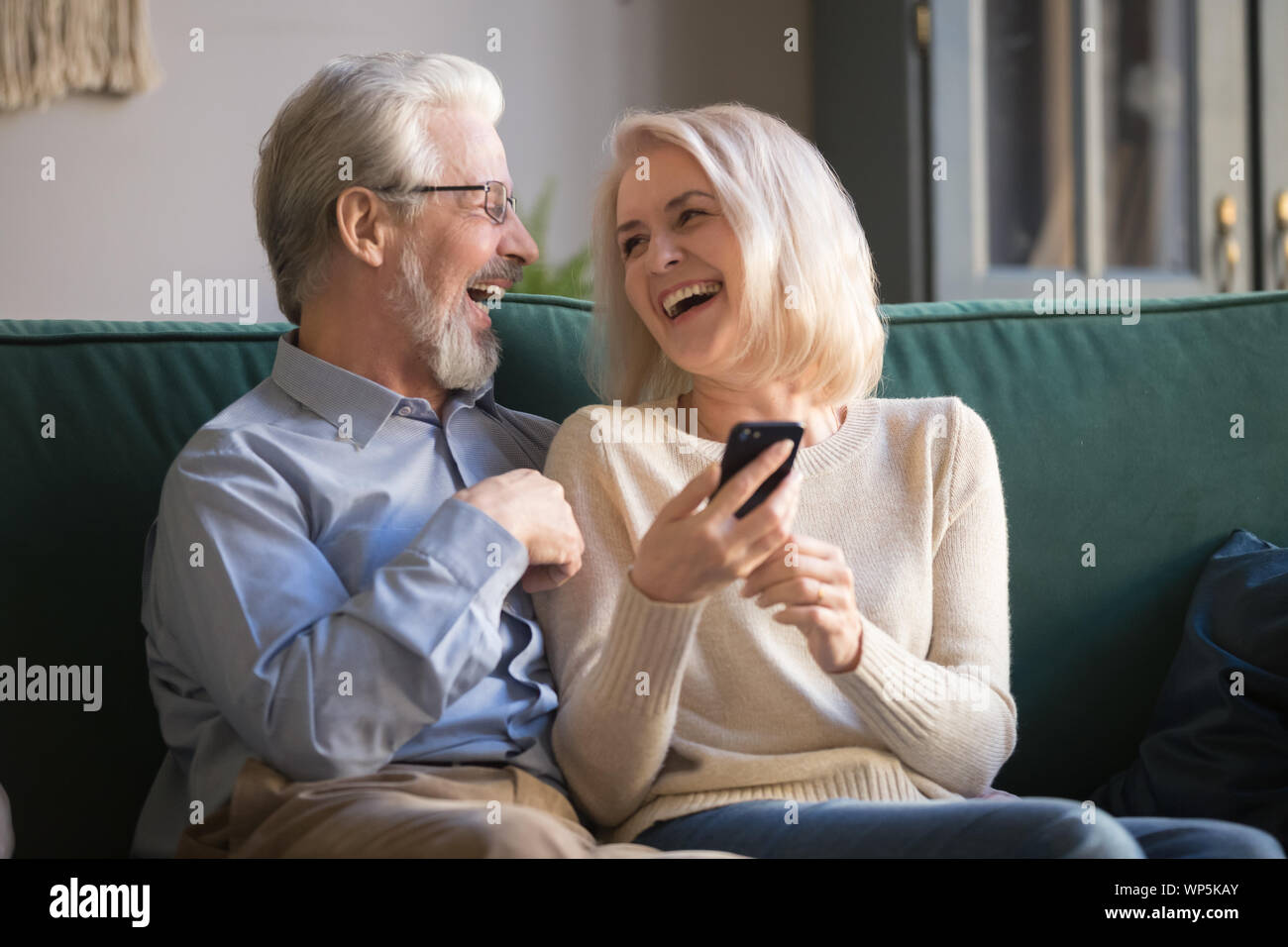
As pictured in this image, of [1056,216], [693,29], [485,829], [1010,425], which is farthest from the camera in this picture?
[693,29]

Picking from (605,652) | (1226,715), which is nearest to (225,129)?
(605,652)

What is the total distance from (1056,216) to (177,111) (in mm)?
2018

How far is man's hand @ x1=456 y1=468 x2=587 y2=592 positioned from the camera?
1.17 m

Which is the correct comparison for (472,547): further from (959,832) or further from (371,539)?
(959,832)

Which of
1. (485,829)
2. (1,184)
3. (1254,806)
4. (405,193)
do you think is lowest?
(1254,806)

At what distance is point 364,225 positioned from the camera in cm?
140

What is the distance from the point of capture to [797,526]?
1.32 m

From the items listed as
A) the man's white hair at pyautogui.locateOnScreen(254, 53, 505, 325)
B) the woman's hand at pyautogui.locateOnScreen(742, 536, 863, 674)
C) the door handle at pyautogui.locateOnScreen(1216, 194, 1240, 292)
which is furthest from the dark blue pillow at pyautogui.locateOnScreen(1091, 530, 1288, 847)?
the door handle at pyautogui.locateOnScreen(1216, 194, 1240, 292)

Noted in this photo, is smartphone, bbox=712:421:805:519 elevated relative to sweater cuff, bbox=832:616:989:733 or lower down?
elevated

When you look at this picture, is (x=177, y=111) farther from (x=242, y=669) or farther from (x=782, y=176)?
(x=242, y=669)

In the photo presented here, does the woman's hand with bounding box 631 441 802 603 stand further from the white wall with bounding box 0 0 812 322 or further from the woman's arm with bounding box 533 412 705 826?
the white wall with bounding box 0 0 812 322

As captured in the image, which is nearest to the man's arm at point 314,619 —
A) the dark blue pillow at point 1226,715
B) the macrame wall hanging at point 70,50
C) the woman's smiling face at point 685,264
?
the woman's smiling face at point 685,264

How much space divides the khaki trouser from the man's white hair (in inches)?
22.3
